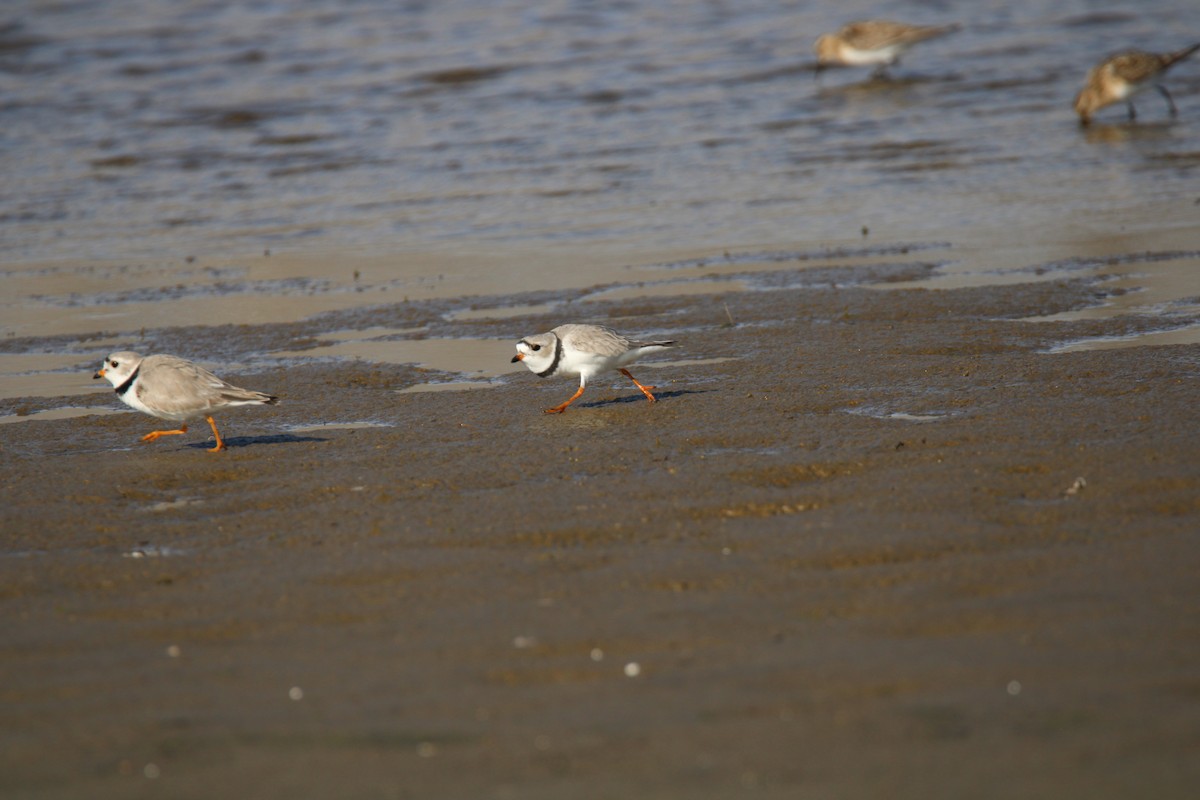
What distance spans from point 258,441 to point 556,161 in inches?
413

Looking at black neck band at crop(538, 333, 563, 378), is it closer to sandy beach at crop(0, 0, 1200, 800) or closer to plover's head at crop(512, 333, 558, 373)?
plover's head at crop(512, 333, 558, 373)

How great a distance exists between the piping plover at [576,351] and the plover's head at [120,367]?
205cm

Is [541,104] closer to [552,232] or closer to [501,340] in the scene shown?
[552,232]

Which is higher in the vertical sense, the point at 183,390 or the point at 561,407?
the point at 183,390

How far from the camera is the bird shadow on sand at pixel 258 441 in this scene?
22.7 feet

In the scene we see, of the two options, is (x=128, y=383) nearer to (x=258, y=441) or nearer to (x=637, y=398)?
(x=258, y=441)

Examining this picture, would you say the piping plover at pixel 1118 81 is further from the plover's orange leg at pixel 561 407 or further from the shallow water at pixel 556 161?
the plover's orange leg at pixel 561 407

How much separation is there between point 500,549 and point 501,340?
Answer: 4428 millimetres

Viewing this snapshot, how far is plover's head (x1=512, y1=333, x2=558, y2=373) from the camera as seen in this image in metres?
7.39

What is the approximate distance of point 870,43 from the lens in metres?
22.4

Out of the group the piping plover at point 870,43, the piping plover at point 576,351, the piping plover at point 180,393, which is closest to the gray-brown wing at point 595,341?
the piping plover at point 576,351

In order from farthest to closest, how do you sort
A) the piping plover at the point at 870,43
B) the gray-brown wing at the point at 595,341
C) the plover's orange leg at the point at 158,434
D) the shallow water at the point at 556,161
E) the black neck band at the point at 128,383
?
the piping plover at the point at 870,43 → the shallow water at the point at 556,161 → the gray-brown wing at the point at 595,341 → the plover's orange leg at the point at 158,434 → the black neck band at the point at 128,383

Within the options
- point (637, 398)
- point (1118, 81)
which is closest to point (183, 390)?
point (637, 398)

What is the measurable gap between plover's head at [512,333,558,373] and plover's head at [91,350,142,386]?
81.6 inches
